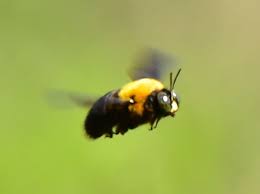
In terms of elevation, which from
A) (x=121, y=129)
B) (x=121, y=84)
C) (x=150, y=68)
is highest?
(x=121, y=84)

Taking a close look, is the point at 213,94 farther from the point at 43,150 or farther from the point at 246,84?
the point at 43,150

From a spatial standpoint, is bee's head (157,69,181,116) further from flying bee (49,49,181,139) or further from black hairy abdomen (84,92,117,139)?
black hairy abdomen (84,92,117,139)

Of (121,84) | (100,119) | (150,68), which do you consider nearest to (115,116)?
(100,119)

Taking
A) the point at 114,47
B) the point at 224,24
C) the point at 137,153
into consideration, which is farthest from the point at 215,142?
the point at 224,24

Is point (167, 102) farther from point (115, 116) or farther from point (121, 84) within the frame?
point (121, 84)

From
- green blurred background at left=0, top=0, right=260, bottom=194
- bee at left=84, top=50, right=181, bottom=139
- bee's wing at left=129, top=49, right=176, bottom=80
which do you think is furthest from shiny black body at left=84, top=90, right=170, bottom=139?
green blurred background at left=0, top=0, right=260, bottom=194

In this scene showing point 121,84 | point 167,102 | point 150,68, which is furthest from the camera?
point 121,84
